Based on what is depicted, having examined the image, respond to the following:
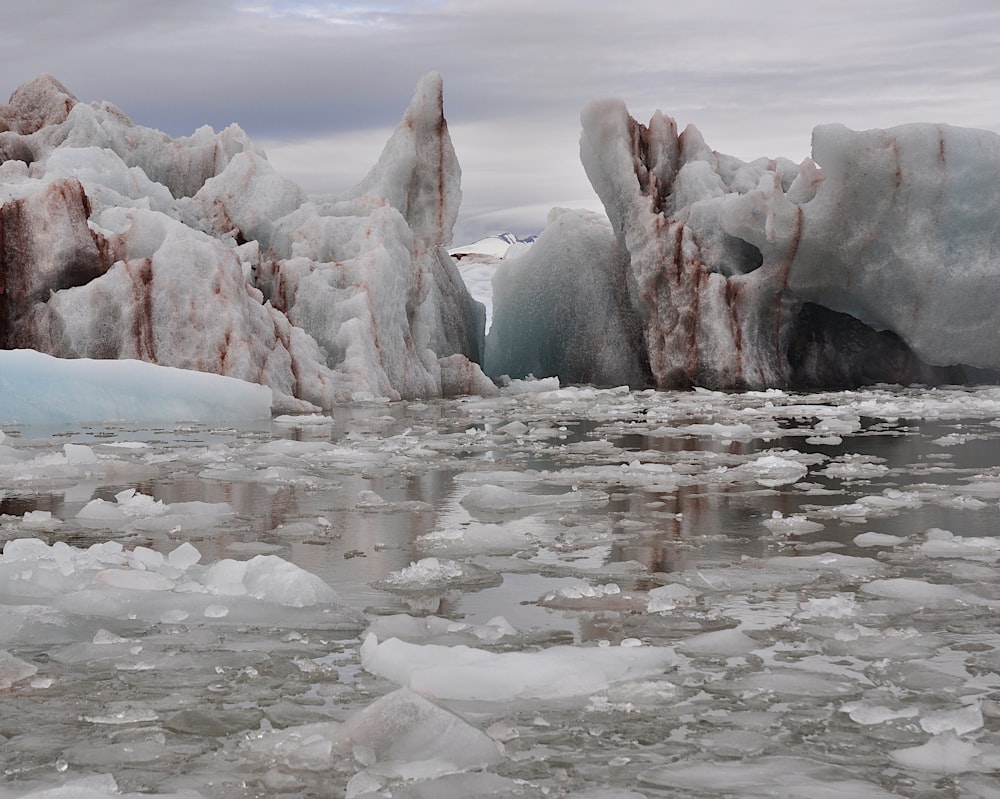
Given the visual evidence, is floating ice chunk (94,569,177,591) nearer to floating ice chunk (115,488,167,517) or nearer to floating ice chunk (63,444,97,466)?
floating ice chunk (115,488,167,517)

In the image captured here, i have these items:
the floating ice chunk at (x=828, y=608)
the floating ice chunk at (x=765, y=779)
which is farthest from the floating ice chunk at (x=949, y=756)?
the floating ice chunk at (x=828, y=608)

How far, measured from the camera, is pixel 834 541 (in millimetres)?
4148

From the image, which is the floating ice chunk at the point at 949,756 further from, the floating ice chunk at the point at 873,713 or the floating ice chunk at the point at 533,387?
the floating ice chunk at the point at 533,387

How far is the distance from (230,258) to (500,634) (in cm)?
958

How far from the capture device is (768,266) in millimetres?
15586

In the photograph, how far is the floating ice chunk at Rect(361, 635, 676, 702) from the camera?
7.87 feet

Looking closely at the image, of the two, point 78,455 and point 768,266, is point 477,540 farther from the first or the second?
point 768,266

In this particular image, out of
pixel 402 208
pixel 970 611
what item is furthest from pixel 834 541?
pixel 402 208

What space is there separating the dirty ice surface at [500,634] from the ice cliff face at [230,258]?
5442 millimetres

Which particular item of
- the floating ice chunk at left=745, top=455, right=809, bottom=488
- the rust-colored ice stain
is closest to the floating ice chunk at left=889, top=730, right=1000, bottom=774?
the floating ice chunk at left=745, top=455, right=809, bottom=488

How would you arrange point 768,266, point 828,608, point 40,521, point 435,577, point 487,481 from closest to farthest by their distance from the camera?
1. point 828,608
2. point 435,577
3. point 40,521
4. point 487,481
5. point 768,266

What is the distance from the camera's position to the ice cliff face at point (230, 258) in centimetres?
1143

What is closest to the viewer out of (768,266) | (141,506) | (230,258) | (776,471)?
(141,506)

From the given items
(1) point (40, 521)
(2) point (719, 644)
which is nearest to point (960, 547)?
(2) point (719, 644)
